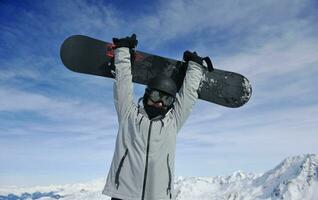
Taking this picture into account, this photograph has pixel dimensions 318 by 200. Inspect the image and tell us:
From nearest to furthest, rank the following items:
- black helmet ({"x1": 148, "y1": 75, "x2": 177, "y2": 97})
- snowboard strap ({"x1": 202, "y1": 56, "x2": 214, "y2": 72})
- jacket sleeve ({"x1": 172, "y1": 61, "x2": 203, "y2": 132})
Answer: black helmet ({"x1": 148, "y1": 75, "x2": 177, "y2": 97}) < jacket sleeve ({"x1": 172, "y1": 61, "x2": 203, "y2": 132}) < snowboard strap ({"x1": 202, "y1": 56, "x2": 214, "y2": 72})

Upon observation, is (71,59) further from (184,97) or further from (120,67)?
(184,97)

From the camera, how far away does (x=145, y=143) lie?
5938 mm

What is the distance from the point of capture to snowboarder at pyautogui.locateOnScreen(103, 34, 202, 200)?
5.78 m

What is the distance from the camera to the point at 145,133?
19.6ft

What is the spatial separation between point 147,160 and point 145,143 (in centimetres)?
24

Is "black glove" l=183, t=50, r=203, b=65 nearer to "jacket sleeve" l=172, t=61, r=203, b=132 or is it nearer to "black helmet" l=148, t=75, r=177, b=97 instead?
"jacket sleeve" l=172, t=61, r=203, b=132

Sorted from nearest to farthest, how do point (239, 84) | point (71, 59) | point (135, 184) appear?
1. point (135, 184)
2. point (71, 59)
3. point (239, 84)

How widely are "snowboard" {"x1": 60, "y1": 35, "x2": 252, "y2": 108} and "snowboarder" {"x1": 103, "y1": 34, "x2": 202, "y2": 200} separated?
1.06 m

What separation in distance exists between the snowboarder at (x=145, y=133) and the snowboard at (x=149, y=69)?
106 cm

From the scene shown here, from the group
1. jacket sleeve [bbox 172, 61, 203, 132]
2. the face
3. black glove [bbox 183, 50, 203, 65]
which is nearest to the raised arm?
the face

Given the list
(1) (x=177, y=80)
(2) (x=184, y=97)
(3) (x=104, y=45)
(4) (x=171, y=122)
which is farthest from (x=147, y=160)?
(3) (x=104, y=45)

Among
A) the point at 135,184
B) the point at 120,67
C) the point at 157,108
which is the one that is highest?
the point at 120,67

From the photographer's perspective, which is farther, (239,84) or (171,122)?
(239,84)

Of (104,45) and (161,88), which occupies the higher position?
(104,45)
